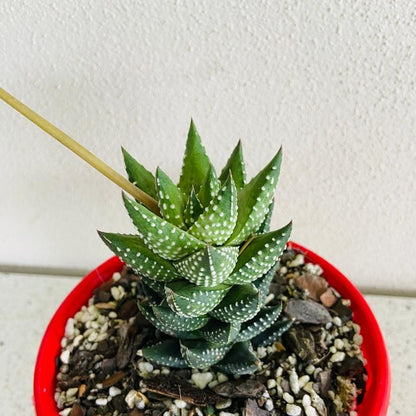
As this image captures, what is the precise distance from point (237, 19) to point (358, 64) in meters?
0.16

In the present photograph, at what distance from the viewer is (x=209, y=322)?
1.81ft

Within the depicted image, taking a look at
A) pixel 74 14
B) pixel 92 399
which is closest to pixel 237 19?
pixel 74 14

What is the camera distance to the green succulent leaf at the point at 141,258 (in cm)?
48

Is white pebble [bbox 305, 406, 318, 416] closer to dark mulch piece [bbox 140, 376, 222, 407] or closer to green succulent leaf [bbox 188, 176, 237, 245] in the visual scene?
dark mulch piece [bbox 140, 376, 222, 407]

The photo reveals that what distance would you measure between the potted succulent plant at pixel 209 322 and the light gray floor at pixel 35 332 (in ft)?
0.58

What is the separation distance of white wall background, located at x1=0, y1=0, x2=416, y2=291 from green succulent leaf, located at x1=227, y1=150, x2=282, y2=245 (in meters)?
0.22

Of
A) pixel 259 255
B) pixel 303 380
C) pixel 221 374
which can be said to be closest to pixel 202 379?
pixel 221 374

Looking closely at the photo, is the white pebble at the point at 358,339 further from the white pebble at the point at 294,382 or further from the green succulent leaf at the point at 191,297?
the green succulent leaf at the point at 191,297

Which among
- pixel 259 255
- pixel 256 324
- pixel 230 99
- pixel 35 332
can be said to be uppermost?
pixel 230 99

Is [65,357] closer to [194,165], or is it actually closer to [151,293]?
[151,293]

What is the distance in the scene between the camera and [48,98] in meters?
0.67

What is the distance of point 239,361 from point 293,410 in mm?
86

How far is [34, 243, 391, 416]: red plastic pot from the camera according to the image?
1.91ft

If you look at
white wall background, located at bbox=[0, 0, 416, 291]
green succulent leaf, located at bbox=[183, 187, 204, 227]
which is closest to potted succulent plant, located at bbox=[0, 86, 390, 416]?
green succulent leaf, located at bbox=[183, 187, 204, 227]
